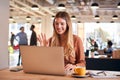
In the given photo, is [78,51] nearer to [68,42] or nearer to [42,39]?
[68,42]

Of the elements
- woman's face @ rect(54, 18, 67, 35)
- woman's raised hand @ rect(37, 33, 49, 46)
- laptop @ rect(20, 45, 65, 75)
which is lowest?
laptop @ rect(20, 45, 65, 75)

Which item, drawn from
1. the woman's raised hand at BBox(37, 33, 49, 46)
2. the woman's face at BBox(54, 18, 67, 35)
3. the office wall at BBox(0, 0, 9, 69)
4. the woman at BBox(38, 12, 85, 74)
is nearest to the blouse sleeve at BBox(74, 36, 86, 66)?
the woman at BBox(38, 12, 85, 74)

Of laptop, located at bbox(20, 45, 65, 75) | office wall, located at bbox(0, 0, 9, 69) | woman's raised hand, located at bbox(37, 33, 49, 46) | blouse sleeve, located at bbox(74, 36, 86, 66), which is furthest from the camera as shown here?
office wall, located at bbox(0, 0, 9, 69)

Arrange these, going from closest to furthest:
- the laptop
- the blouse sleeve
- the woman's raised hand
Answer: the laptop → the woman's raised hand → the blouse sleeve

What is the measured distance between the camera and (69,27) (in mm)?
2521

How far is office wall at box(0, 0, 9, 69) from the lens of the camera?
2869 mm

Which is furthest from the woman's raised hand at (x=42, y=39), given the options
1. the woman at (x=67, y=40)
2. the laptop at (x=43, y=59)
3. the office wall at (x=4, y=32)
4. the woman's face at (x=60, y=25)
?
the office wall at (x=4, y=32)

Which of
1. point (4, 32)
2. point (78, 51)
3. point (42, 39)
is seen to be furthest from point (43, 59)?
point (4, 32)

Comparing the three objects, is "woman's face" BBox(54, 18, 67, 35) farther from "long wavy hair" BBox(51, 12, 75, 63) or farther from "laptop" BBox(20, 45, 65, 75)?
"laptop" BBox(20, 45, 65, 75)

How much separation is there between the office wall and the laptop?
751mm

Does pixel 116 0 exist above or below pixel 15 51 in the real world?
above

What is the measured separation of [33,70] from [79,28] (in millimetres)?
18872

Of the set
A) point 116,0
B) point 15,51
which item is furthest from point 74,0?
point 15,51

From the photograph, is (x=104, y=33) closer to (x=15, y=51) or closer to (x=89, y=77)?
(x=15, y=51)
